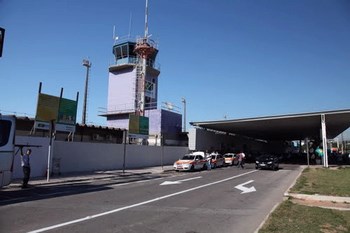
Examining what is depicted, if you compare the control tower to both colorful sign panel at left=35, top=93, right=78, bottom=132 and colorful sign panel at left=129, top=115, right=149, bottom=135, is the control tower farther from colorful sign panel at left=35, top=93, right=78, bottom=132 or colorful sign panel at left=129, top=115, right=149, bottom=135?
colorful sign panel at left=35, top=93, right=78, bottom=132

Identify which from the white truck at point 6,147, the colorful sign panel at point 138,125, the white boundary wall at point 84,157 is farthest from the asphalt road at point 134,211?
the colorful sign panel at point 138,125

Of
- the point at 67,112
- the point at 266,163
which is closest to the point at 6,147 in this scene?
the point at 67,112

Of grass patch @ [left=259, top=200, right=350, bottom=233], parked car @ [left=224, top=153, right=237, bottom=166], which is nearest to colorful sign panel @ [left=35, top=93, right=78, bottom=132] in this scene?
grass patch @ [left=259, top=200, right=350, bottom=233]

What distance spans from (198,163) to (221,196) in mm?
18699

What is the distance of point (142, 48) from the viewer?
5259cm

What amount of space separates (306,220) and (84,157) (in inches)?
856

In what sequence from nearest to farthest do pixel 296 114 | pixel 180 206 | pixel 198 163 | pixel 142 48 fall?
pixel 180 206, pixel 198 163, pixel 296 114, pixel 142 48

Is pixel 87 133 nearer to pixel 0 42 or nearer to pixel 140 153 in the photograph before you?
pixel 140 153

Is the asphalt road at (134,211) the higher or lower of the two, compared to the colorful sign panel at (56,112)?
lower

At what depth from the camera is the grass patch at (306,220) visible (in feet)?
26.3

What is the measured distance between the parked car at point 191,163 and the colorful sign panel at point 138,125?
5.23m

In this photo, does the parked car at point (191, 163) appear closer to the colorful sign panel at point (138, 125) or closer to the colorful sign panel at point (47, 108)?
the colorful sign panel at point (138, 125)

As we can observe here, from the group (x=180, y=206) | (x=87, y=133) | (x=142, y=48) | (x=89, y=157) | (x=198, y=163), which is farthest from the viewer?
(x=142, y=48)

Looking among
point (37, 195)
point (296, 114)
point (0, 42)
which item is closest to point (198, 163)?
point (296, 114)
